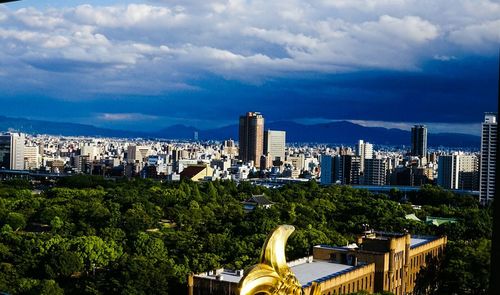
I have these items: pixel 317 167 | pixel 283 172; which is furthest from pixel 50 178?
pixel 317 167

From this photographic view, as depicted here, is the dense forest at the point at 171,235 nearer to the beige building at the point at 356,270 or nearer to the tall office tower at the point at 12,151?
the beige building at the point at 356,270

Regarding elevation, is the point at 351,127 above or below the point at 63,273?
above

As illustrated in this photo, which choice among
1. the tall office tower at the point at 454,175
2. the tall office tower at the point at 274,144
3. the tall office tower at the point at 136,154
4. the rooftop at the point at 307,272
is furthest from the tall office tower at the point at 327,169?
the rooftop at the point at 307,272

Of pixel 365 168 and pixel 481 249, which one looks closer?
pixel 481 249

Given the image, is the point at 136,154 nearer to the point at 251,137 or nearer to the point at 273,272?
the point at 251,137

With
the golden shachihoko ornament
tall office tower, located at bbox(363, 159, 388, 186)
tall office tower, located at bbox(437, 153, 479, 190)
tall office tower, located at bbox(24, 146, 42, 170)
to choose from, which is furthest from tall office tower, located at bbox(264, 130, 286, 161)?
the golden shachihoko ornament

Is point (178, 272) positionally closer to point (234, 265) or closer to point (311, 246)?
point (234, 265)
